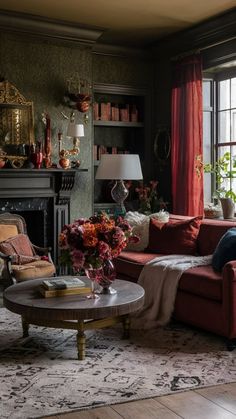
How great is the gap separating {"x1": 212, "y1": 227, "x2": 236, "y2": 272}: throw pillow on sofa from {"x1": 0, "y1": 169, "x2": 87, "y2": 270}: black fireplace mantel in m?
2.51

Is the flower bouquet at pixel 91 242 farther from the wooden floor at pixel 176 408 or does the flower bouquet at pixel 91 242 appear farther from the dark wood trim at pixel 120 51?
the dark wood trim at pixel 120 51

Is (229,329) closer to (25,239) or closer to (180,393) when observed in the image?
(180,393)

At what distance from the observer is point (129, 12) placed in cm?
588

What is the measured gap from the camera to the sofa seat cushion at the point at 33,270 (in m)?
5.08

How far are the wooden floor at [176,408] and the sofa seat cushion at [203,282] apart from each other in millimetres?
1031

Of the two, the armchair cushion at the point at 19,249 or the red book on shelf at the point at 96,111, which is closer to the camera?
the armchair cushion at the point at 19,249

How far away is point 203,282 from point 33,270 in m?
1.73

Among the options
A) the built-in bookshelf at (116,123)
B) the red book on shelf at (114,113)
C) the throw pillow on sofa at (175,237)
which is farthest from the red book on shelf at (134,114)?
the throw pillow on sofa at (175,237)

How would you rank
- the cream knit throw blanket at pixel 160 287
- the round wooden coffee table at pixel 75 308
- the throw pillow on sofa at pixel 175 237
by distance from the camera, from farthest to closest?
the throw pillow on sofa at pixel 175 237, the cream knit throw blanket at pixel 160 287, the round wooden coffee table at pixel 75 308

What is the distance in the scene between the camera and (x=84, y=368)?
3520 mm

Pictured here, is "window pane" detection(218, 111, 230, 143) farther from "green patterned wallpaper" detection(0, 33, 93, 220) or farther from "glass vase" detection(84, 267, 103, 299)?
"glass vase" detection(84, 267, 103, 299)

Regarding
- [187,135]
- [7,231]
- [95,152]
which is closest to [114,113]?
[95,152]

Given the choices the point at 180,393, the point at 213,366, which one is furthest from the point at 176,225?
the point at 180,393

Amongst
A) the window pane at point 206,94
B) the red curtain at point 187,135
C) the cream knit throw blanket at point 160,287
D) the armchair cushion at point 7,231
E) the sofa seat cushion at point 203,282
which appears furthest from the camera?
the window pane at point 206,94
